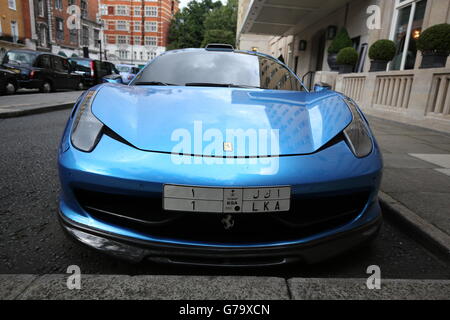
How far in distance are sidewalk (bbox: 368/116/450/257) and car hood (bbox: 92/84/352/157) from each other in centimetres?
91

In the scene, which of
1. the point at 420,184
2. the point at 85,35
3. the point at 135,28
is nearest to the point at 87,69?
the point at 420,184

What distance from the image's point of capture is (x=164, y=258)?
1.40 metres

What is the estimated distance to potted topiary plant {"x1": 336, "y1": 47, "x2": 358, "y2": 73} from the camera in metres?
10.3

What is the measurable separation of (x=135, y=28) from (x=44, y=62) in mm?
71551

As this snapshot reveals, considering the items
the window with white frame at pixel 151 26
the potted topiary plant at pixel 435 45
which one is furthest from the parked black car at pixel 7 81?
the window with white frame at pixel 151 26

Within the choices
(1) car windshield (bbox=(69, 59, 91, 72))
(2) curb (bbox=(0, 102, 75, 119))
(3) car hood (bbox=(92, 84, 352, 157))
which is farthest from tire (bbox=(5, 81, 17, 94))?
(3) car hood (bbox=(92, 84, 352, 157))

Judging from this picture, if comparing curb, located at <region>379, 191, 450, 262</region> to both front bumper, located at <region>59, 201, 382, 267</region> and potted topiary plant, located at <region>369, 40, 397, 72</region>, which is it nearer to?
front bumper, located at <region>59, 201, 382, 267</region>

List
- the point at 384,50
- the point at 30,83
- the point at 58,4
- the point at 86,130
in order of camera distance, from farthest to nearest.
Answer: the point at 58,4, the point at 30,83, the point at 384,50, the point at 86,130

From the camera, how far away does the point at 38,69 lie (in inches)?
467

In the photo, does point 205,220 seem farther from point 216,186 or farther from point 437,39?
point 437,39
